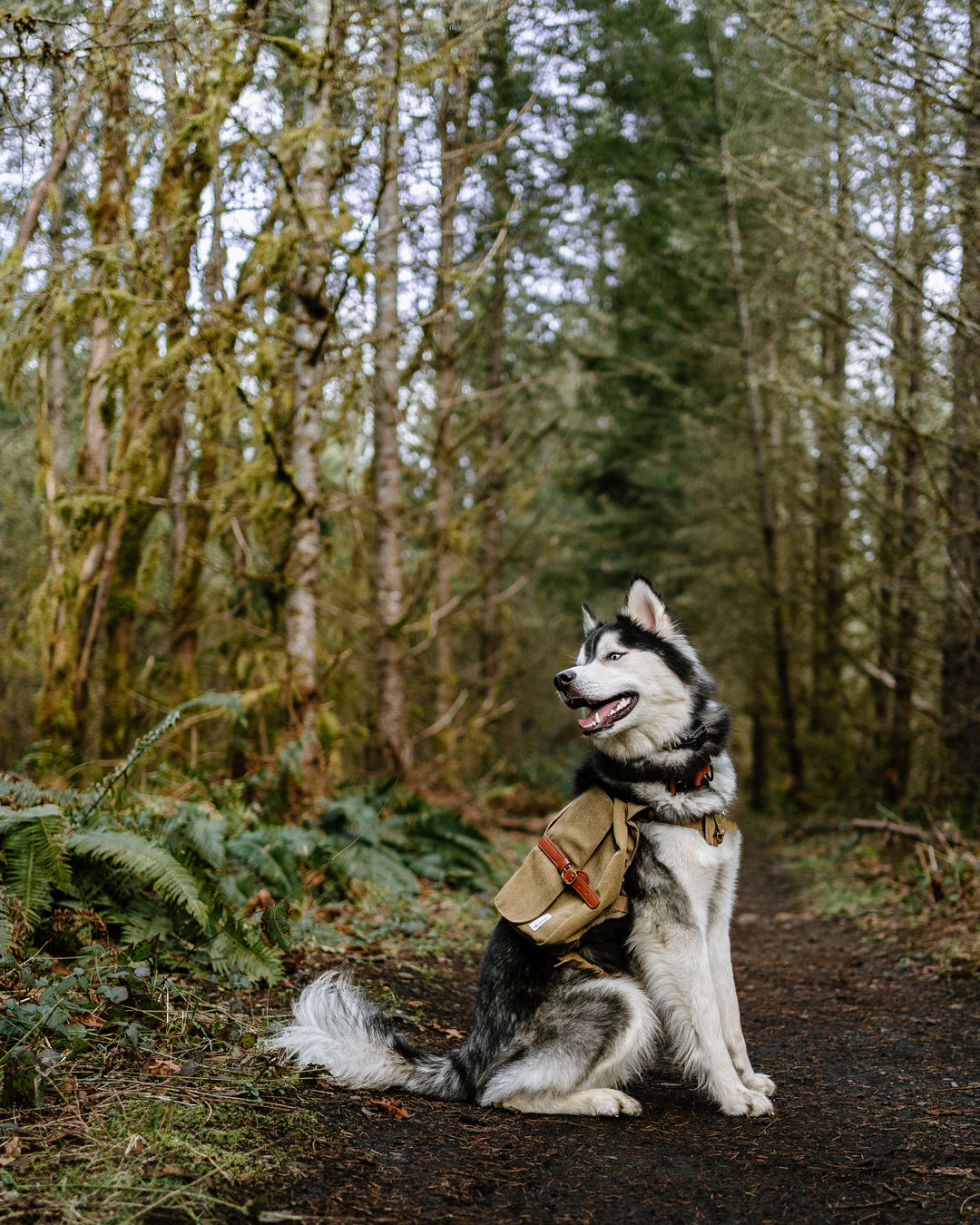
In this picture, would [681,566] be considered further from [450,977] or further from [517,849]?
[450,977]

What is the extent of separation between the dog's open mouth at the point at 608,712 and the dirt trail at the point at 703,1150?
5.37 ft

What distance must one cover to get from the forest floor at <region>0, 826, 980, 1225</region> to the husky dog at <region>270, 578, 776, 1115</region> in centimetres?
13

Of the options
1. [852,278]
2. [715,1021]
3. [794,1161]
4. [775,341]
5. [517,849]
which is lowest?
[517,849]

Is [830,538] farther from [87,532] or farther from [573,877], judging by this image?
[573,877]

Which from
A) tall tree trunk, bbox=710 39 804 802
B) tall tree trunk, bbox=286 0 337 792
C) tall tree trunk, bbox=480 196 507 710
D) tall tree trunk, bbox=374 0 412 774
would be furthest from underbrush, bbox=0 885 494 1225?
tall tree trunk, bbox=710 39 804 802

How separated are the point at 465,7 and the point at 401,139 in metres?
2.64

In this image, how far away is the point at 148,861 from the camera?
431 cm

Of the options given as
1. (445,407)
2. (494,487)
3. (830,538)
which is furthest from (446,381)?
(830,538)

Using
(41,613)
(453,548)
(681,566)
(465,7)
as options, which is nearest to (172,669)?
(41,613)

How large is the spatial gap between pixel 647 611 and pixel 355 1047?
91.7 inches

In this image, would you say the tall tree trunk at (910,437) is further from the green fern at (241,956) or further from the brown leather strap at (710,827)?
the green fern at (241,956)

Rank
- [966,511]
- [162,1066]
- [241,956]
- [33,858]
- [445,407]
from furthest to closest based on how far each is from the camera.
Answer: [445,407] → [966,511] → [241,956] → [33,858] → [162,1066]

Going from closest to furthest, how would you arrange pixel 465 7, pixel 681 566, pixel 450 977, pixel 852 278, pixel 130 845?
1. pixel 130 845
2. pixel 450 977
3. pixel 852 278
4. pixel 465 7
5. pixel 681 566

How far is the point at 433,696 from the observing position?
15102 mm
